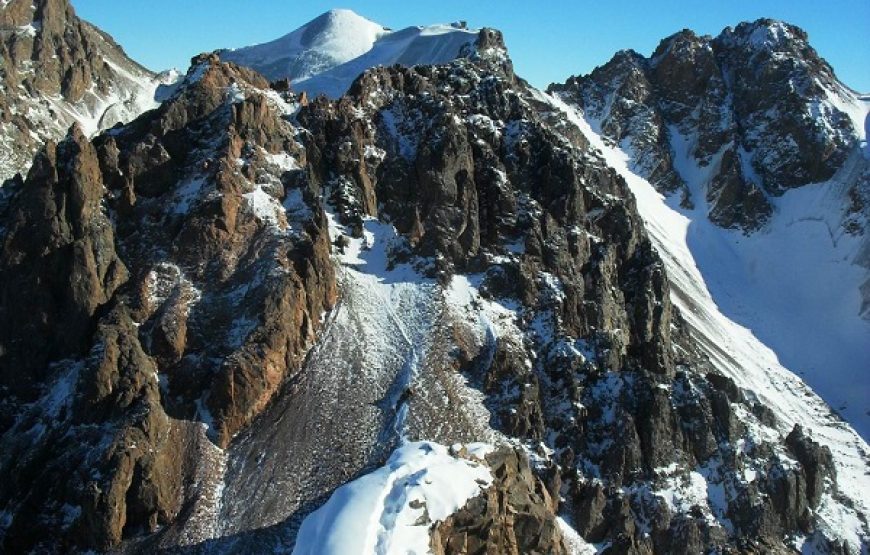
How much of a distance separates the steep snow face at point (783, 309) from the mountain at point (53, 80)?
232ft

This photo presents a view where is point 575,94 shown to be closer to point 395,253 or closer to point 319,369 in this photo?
point 395,253

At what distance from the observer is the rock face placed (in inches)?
4265

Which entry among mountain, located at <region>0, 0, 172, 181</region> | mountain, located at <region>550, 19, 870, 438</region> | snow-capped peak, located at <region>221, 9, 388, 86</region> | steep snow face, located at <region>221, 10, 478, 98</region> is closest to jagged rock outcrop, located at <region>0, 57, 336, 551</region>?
mountain, located at <region>0, 0, 172, 181</region>

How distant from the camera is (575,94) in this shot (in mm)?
123688

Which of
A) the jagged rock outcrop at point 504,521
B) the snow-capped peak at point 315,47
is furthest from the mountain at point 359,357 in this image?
the snow-capped peak at point 315,47

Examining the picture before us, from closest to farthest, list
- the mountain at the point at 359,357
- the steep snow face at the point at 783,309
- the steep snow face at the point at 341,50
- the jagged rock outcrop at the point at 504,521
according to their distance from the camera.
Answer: the jagged rock outcrop at the point at 504,521
the mountain at the point at 359,357
the steep snow face at the point at 783,309
the steep snow face at the point at 341,50

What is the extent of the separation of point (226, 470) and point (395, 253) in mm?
22485

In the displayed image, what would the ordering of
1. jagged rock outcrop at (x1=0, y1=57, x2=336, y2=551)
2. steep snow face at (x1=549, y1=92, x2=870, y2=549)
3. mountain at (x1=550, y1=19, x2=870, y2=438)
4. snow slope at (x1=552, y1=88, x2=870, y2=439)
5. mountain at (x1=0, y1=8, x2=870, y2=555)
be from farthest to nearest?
mountain at (x1=550, y1=19, x2=870, y2=438) < snow slope at (x1=552, y1=88, x2=870, y2=439) < steep snow face at (x1=549, y1=92, x2=870, y2=549) < jagged rock outcrop at (x1=0, y1=57, x2=336, y2=551) < mountain at (x1=0, y1=8, x2=870, y2=555)

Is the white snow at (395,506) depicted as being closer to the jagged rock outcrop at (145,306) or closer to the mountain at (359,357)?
the mountain at (359,357)

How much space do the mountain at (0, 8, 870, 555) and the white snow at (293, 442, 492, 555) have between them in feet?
0.53

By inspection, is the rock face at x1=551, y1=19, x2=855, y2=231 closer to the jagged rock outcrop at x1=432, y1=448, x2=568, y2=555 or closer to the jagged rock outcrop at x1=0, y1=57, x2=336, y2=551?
the jagged rock outcrop at x1=0, y1=57, x2=336, y2=551

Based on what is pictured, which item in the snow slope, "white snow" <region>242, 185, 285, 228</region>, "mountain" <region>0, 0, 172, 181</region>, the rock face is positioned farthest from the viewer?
the rock face

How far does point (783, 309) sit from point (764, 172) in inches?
1006

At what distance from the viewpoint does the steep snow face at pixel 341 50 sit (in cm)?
11725
